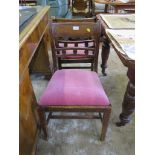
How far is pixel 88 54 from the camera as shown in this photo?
1777mm

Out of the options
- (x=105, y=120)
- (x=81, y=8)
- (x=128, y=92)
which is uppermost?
(x=81, y=8)

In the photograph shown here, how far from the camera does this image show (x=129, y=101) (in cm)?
145

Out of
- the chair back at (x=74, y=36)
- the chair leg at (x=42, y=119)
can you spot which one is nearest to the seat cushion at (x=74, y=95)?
the chair leg at (x=42, y=119)

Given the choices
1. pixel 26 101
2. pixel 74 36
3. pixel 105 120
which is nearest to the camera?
pixel 26 101

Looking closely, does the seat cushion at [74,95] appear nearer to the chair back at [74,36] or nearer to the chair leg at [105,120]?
the chair leg at [105,120]

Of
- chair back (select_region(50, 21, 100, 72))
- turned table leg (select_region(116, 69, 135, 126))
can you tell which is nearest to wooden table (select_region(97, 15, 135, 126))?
turned table leg (select_region(116, 69, 135, 126))

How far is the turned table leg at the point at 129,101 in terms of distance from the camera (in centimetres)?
134

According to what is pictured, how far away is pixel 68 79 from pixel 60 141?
0.48 metres

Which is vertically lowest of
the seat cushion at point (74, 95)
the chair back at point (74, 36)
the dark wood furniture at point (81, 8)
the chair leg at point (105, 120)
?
the chair leg at point (105, 120)

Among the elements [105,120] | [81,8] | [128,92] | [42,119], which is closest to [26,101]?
[42,119]

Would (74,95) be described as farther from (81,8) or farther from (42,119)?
(81,8)

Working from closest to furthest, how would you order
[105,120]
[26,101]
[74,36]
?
[26,101], [105,120], [74,36]
